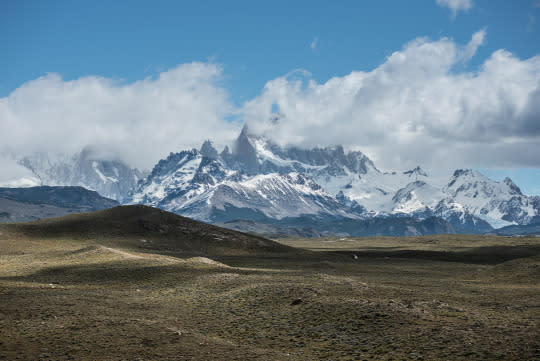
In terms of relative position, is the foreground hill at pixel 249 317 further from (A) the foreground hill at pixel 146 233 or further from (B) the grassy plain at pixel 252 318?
(A) the foreground hill at pixel 146 233

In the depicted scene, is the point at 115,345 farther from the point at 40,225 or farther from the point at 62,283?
the point at 40,225

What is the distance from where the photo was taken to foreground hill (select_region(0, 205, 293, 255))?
128m

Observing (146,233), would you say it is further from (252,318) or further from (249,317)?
(252,318)

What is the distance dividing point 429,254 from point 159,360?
13794 centimetres

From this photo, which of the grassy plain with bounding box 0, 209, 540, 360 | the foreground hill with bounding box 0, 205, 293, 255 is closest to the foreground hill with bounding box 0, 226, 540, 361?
the grassy plain with bounding box 0, 209, 540, 360

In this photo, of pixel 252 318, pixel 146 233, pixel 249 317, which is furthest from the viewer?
pixel 146 233

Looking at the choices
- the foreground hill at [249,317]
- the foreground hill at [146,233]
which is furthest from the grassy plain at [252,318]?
the foreground hill at [146,233]

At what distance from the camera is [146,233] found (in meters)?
140

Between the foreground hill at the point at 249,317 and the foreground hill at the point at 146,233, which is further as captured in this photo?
the foreground hill at the point at 146,233

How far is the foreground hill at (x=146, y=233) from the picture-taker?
128m

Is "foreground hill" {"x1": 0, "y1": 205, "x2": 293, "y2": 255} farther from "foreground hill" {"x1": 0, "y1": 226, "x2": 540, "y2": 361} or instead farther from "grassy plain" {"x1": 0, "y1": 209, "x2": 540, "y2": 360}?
"grassy plain" {"x1": 0, "y1": 209, "x2": 540, "y2": 360}

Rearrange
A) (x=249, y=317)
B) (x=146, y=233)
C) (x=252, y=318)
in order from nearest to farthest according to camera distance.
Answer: (x=252, y=318)
(x=249, y=317)
(x=146, y=233)

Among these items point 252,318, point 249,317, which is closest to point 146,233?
point 249,317

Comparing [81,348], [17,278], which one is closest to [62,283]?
[17,278]
